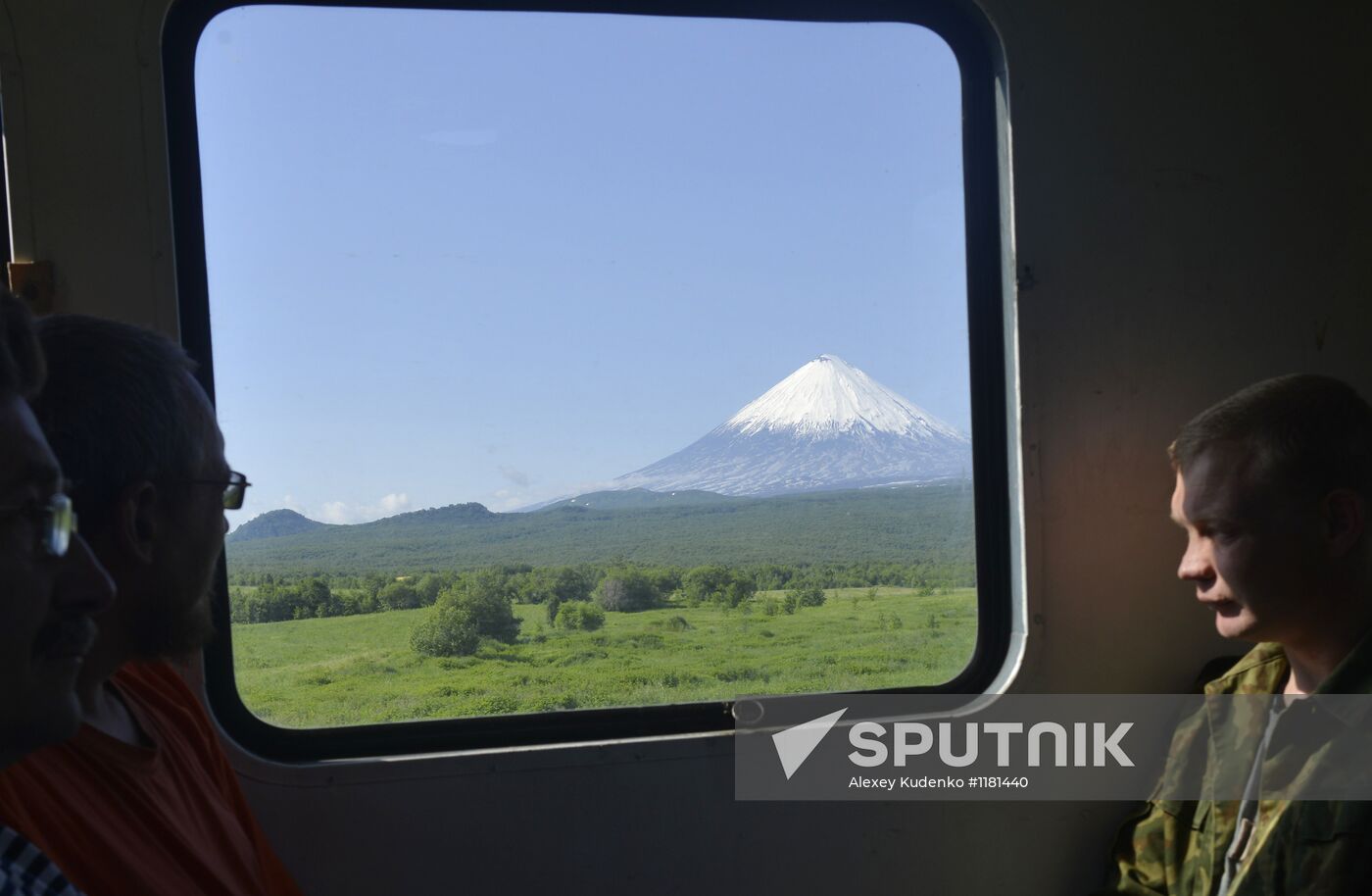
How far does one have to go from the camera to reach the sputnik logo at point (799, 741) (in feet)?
7.51

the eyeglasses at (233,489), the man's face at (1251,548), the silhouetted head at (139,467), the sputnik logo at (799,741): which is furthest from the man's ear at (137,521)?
the man's face at (1251,548)

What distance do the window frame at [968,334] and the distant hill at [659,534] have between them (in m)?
0.10

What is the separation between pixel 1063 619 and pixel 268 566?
1.70 metres

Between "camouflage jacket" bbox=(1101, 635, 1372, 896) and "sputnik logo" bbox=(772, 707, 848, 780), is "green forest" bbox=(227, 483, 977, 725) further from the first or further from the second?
"camouflage jacket" bbox=(1101, 635, 1372, 896)

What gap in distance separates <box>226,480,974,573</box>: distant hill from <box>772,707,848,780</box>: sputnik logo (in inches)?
14.6

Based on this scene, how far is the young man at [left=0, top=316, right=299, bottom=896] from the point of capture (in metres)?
1.29

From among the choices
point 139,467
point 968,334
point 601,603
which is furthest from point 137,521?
point 968,334

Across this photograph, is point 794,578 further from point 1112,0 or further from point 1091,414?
point 1112,0

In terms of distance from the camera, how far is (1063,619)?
2.38 metres

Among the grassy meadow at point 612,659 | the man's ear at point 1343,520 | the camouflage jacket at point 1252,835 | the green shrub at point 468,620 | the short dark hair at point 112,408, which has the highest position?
the short dark hair at point 112,408

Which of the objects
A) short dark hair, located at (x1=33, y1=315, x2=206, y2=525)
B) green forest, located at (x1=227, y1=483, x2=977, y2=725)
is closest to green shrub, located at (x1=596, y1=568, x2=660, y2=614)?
green forest, located at (x1=227, y1=483, x2=977, y2=725)

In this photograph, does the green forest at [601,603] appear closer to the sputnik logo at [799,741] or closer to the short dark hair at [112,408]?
the sputnik logo at [799,741]

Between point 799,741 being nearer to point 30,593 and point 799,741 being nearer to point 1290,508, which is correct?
point 1290,508

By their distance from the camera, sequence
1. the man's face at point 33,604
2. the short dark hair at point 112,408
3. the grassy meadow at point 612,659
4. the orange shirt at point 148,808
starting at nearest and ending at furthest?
the man's face at point 33,604 → the orange shirt at point 148,808 → the short dark hair at point 112,408 → the grassy meadow at point 612,659
